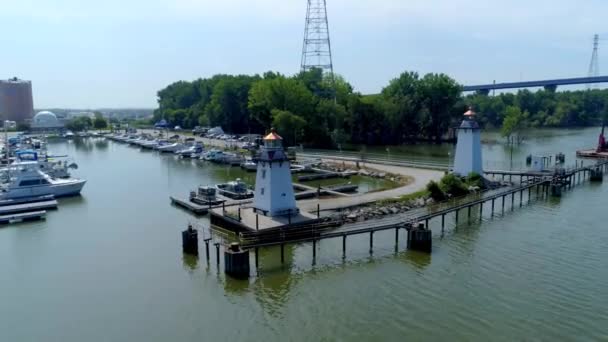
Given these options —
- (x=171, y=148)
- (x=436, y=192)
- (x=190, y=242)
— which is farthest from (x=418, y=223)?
(x=171, y=148)

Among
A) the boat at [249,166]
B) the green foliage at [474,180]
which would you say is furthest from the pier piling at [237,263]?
the boat at [249,166]

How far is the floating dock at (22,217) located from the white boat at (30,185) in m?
4.86

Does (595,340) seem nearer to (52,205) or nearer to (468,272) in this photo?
(468,272)

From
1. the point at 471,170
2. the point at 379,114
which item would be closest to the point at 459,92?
the point at 379,114

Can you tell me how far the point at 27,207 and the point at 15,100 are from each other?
456 ft

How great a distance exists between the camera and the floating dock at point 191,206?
108 feet

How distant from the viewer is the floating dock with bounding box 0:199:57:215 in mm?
33537

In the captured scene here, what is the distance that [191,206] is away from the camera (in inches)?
1330

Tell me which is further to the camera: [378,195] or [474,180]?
[474,180]

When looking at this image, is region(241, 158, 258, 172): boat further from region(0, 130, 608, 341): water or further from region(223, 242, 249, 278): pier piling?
region(223, 242, 249, 278): pier piling

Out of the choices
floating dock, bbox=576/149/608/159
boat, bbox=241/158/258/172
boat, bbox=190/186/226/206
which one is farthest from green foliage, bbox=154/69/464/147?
boat, bbox=190/186/226/206

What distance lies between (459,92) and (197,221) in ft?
196

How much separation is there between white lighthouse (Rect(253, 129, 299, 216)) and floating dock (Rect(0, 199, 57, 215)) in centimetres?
1802

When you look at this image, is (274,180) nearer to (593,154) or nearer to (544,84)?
(593,154)
